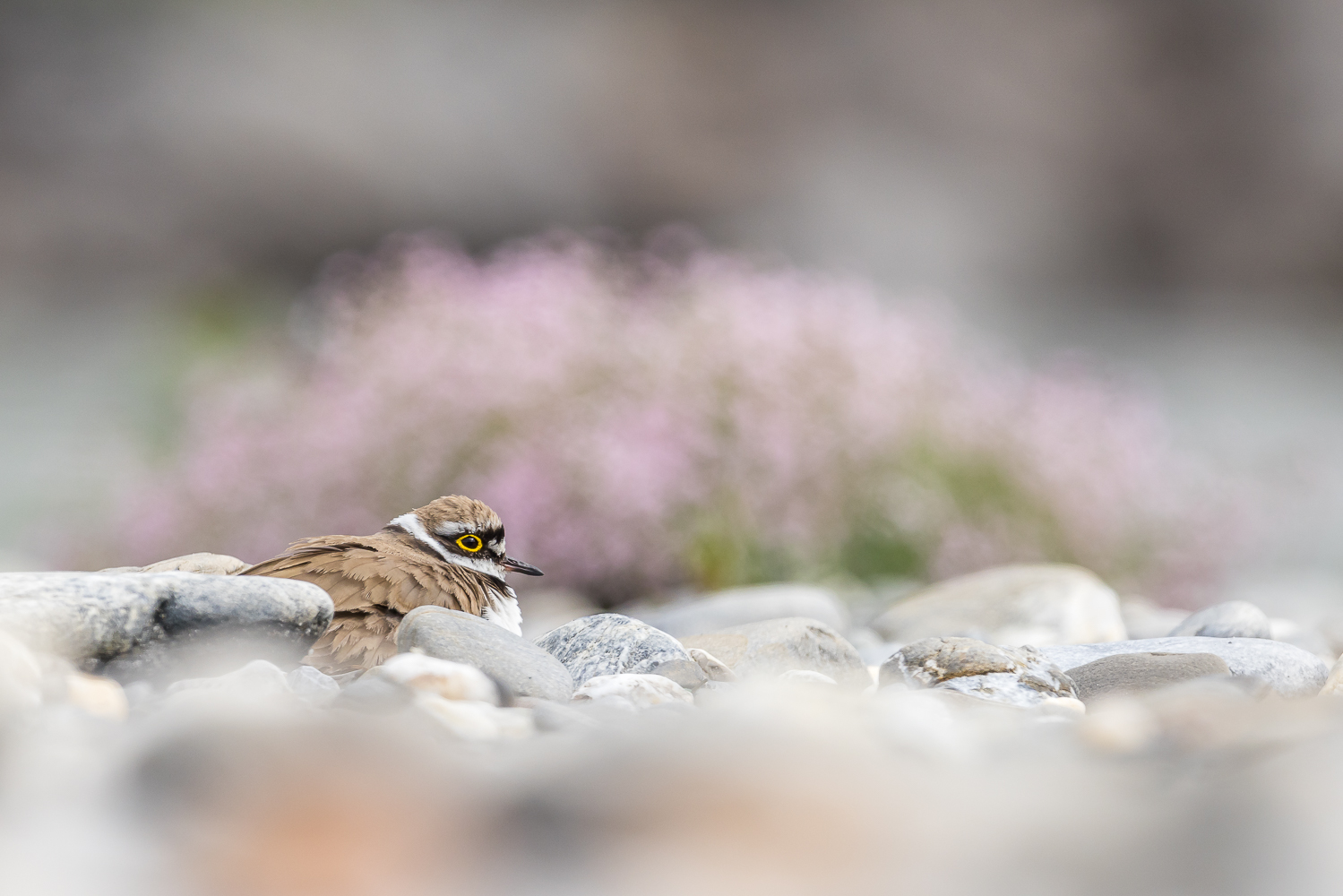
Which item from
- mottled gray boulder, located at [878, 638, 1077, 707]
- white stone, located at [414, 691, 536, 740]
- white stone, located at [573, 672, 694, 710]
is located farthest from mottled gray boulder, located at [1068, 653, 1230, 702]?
white stone, located at [414, 691, 536, 740]

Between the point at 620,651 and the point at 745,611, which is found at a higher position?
the point at 745,611

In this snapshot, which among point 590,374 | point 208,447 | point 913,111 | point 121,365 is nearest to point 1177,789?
point 590,374

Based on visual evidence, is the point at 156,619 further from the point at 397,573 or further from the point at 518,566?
the point at 518,566

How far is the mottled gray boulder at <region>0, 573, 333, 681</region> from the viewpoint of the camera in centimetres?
137

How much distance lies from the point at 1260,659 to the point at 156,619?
1654 mm

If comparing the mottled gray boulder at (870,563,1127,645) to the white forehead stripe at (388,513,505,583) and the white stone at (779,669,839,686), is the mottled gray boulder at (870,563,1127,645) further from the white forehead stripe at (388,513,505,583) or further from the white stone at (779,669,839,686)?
the white forehead stripe at (388,513,505,583)

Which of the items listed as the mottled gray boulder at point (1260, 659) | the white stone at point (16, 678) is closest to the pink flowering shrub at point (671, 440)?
the mottled gray boulder at point (1260, 659)

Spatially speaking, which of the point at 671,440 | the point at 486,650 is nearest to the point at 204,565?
the point at 486,650

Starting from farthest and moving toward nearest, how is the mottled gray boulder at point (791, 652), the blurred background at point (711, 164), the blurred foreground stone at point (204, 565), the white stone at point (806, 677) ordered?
the blurred background at point (711, 164) < the blurred foreground stone at point (204, 565) < the mottled gray boulder at point (791, 652) < the white stone at point (806, 677)

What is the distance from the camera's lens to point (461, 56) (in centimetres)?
620

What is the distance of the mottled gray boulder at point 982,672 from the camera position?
1605mm

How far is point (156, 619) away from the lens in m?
1.43

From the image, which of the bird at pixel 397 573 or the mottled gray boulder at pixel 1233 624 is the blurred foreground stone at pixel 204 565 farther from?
the mottled gray boulder at pixel 1233 624

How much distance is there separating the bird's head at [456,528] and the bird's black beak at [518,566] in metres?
0.09
